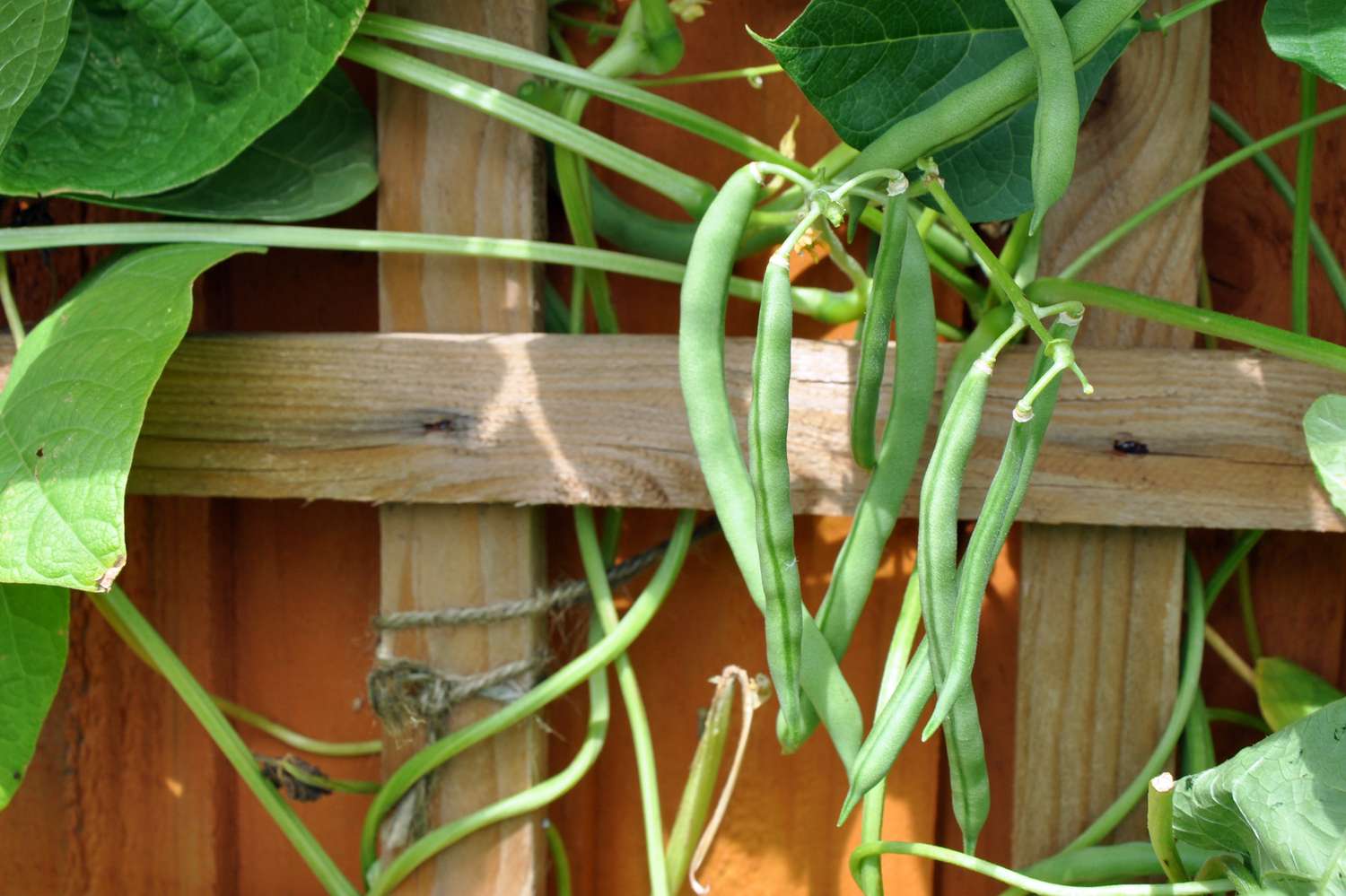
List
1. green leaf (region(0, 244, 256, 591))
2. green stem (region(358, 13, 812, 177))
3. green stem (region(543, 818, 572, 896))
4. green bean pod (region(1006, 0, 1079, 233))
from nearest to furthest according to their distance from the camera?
green bean pod (region(1006, 0, 1079, 233)) → green leaf (region(0, 244, 256, 591)) → green stem (region(358, 13, 812, 177)) → green stem (region(543, 818, 572, 896))

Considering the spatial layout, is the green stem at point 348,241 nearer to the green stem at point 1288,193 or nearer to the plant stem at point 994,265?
the plant stem at point 994,265

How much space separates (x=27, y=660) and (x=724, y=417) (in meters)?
0.41

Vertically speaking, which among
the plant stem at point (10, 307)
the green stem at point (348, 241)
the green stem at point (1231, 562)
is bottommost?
the green stem at point (1231, 562)

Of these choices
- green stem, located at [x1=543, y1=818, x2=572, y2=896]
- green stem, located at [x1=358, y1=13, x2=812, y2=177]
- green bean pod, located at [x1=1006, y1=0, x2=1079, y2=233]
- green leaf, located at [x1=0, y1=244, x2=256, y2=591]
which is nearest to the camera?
green bean pod, located at [x1=1006, y1=0, x2=1079, y2=233]

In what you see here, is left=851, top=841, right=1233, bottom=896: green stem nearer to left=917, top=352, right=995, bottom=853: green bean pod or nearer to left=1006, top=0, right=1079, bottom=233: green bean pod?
left=917, top=352, right=995, bottom=853: green bean pod

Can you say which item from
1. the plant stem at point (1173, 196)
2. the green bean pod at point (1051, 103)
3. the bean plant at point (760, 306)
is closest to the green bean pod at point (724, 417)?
the bean plant at point (760, 306)

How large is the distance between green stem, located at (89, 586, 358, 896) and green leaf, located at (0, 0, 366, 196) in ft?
0.83

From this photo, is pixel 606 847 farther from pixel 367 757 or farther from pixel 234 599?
pixel 234 599

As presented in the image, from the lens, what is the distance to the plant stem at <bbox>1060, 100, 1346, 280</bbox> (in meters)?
0.62

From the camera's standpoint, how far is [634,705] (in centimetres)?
70

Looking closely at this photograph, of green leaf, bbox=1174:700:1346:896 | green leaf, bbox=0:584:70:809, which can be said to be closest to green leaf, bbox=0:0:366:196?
green leaf, bbox=0:584:70:809

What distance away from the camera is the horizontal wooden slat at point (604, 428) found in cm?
61

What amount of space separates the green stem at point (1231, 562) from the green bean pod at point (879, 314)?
0.28m

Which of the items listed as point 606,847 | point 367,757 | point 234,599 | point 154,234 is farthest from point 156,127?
point 606,847
